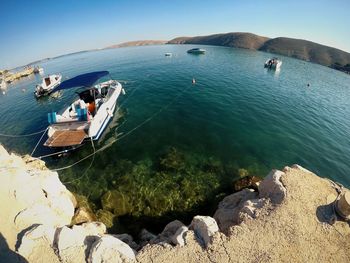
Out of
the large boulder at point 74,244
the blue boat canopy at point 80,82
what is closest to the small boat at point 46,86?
the blue boat canopy at point 80,82

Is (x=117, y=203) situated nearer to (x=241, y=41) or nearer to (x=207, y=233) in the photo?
(x=207, y=233)

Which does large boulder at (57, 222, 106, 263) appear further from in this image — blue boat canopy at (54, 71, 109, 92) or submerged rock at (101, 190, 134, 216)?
blue boat canopy at (54, 71, 109, 92)

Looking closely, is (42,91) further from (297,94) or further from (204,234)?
(297,94)

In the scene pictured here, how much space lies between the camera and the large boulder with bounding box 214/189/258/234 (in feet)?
26.7

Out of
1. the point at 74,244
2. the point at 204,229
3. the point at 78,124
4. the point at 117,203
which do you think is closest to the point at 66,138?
the point at 78,124

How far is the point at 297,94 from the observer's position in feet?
104

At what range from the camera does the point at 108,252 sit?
226 inches

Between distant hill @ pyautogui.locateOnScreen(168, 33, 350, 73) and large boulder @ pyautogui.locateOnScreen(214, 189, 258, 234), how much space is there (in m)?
104

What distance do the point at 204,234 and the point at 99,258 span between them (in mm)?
3457

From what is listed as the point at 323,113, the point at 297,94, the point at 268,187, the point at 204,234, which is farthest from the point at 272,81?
the point at 204,234

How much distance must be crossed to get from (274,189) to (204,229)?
3863mm

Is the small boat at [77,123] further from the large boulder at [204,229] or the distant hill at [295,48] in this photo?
the distant hill at [295,48]

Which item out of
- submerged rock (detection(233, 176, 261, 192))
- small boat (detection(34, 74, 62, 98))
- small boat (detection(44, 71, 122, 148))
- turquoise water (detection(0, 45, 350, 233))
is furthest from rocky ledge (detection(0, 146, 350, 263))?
small boat (detection(34, 74, 62, 98))

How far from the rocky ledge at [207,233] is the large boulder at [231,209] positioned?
0.30ft
